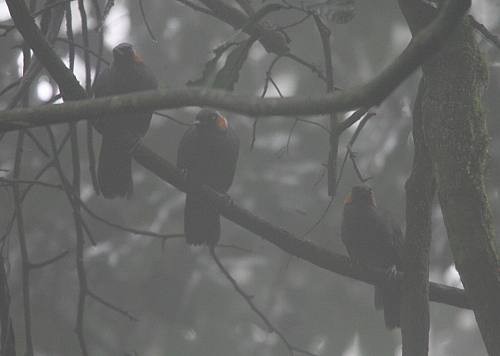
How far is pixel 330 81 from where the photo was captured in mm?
1926

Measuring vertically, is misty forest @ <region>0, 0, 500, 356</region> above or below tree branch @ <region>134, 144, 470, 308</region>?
above

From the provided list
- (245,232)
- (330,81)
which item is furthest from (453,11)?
(245,232)

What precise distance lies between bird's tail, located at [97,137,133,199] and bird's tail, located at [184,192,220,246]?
8.4 inches

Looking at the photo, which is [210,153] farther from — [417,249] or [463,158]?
[463,158]

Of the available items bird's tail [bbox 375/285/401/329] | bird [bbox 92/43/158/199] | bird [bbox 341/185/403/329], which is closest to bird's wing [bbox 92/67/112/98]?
bird [bbox 92/43/158/199]

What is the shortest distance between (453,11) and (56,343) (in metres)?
2.33

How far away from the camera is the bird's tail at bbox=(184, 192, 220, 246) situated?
2.89m

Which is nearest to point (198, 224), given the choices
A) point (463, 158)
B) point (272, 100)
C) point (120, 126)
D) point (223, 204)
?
point (120, 126)

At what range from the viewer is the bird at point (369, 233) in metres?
3.15

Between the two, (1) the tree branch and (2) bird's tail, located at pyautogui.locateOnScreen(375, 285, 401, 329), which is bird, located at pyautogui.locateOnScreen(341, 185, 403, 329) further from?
(1) the tree branch

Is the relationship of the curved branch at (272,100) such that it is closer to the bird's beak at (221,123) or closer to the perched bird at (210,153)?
the perched bird at (210,153)

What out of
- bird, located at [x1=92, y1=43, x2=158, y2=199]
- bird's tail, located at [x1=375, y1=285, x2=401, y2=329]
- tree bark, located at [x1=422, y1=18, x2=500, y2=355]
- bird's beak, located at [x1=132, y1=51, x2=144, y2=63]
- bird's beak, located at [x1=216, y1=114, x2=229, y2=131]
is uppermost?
bird's beak, located at [x1=216, y1=114, x2=229, y2=131]

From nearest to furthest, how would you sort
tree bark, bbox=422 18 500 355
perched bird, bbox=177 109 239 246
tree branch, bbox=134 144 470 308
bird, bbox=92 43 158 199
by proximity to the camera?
tree bark, bbox=422 18 500 355 → tree branch, bbox=134 144 470 308 → bird, bbox=92 43 158 199 → perched bird, bbox=177 109 239 246

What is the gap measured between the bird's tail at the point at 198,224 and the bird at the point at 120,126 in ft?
0.74
